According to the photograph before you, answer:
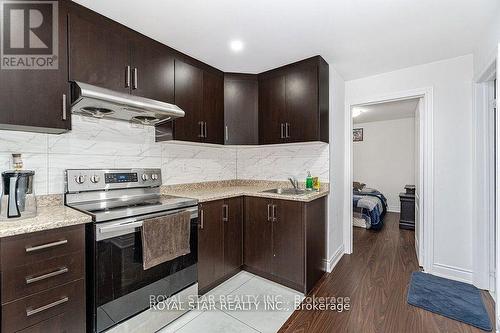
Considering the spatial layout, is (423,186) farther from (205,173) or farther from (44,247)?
(44,247)

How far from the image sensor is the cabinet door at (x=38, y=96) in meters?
1.37

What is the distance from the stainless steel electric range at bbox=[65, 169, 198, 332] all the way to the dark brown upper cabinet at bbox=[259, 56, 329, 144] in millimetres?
1294

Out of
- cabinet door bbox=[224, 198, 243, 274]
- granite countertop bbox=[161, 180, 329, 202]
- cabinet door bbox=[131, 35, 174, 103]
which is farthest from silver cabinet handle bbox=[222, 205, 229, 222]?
cabinet door bbox=[131, 35, 174, 103]

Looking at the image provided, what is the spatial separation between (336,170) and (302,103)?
0.97m

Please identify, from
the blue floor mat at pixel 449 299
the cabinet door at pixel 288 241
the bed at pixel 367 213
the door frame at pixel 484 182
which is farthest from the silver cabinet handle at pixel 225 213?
the bed at pixel 367 213

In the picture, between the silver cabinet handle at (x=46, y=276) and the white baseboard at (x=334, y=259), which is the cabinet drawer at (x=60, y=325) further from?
the white baseboard at (x=334, y=259)

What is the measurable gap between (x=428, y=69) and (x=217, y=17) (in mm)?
2397

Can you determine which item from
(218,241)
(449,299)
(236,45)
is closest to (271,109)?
(236,45)

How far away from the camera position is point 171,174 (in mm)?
2551

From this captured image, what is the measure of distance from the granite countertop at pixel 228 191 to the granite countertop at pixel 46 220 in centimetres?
89

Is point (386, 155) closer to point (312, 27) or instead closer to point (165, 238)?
point (312, 27)

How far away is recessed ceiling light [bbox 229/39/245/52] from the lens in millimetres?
2158

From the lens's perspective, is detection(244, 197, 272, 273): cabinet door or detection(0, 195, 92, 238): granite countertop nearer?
detection(0, 195, 92, 238): granite countertop

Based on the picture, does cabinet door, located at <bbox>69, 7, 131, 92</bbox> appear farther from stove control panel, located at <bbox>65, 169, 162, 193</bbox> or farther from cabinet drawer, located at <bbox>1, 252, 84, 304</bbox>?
cabinet drawer, located at <bbox>1, 252, 84, 304</bbox>
